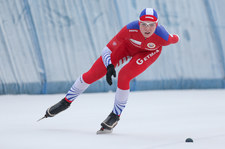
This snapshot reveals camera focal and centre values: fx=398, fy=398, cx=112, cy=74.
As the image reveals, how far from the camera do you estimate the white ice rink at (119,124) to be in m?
3.26

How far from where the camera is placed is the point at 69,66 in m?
7.71

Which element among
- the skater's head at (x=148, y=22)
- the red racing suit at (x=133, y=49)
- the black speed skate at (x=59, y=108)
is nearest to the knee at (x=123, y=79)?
the red racing suit at (x=133, y=49)

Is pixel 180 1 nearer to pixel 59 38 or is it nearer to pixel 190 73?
pixel 190 73

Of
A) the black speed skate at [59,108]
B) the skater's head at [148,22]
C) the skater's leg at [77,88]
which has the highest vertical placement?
the skater's head at [148,22]

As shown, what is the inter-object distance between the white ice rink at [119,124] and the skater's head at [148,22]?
0.98m

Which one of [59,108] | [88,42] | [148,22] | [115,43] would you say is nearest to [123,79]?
[115,43]

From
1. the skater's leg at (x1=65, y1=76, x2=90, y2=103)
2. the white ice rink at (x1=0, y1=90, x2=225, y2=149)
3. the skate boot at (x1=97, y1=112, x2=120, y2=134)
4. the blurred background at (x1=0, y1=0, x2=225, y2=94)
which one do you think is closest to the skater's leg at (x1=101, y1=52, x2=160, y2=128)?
the skate boot at (x1=97, y1=112, x2=120, y2=134)

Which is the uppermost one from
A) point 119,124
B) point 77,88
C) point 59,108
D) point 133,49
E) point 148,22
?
point 148,22

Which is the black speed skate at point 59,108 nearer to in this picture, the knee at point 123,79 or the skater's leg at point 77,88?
the skater's leg at point 77,88

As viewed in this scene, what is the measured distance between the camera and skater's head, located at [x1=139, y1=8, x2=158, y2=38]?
3730 mm

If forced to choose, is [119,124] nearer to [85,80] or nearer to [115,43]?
[85,80]

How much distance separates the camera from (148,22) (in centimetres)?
373

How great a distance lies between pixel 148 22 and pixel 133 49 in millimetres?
408

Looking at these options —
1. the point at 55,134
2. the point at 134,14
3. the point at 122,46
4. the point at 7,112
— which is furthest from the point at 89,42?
the point at 55,134
